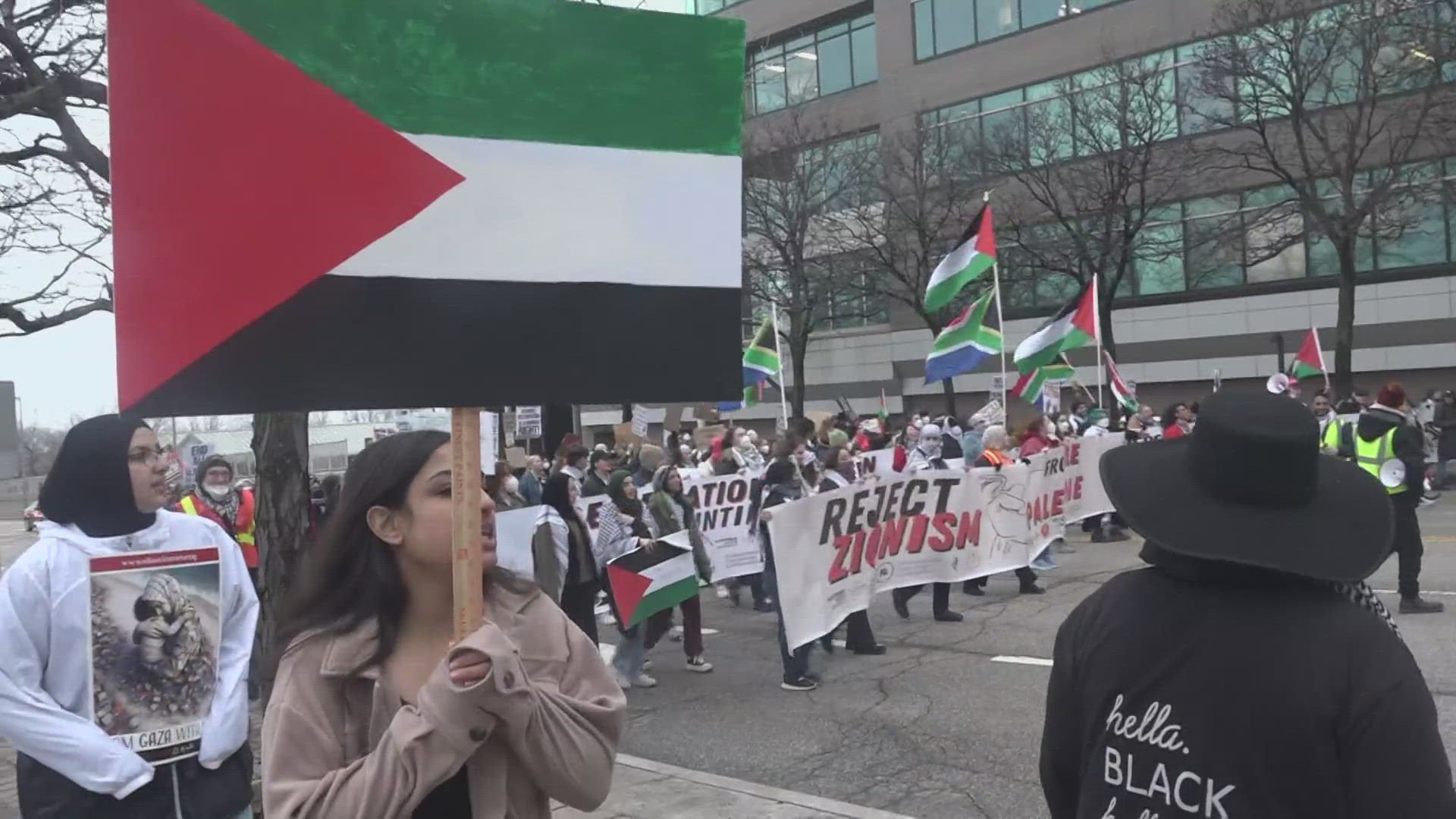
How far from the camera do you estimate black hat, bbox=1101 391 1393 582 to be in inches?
77.5

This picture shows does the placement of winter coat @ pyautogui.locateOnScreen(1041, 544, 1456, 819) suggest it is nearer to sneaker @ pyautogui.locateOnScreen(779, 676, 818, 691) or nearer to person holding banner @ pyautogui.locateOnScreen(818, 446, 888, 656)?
sneaker @ pyautogui.locateOnScreen(779, 676, 818, 691)

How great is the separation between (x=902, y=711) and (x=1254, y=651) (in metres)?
6.13

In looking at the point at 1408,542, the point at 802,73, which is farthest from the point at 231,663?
the point at 802,73

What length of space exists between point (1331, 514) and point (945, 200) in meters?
31.3

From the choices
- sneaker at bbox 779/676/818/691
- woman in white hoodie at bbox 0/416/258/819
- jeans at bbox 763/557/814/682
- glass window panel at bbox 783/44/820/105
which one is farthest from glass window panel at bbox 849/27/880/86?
woman in white hoodie at bbox 0/416/258/819

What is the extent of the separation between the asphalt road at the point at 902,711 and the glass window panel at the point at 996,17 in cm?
2940

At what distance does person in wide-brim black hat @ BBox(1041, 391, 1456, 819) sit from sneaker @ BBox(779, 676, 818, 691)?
6.62 metres

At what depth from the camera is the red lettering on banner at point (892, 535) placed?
10414 millimetres

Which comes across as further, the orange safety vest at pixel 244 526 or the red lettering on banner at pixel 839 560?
the orange safety vest at pixel 244 526

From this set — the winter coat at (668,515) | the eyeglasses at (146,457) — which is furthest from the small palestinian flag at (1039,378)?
the eyeglasses at (146,457)

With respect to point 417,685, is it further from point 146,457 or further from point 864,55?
point 864,55

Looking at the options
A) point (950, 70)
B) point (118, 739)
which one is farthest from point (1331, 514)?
point (950, 70)

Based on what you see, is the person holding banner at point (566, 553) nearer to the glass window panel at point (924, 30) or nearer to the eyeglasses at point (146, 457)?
the eyeglasses at point (146, 457)

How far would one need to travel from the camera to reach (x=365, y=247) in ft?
7.54
